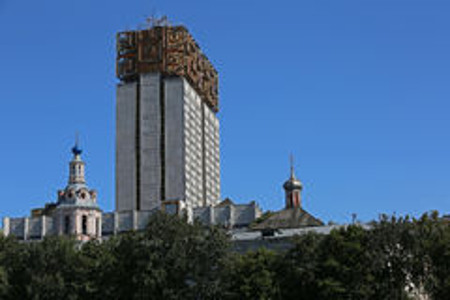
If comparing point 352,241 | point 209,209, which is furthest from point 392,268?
point 209,209

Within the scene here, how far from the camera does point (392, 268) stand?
76.4 meters

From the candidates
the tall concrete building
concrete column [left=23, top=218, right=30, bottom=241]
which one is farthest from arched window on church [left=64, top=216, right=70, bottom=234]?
the tall concrete building

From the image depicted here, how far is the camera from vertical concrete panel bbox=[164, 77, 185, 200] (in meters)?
174

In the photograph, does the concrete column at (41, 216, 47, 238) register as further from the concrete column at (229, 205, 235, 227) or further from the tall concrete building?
the concrete column at (229, 205, 235, 227)

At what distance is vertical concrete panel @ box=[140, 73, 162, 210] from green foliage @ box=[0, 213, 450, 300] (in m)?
87.0

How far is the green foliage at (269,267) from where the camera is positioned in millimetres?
75875

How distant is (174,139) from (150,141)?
507 centimetres

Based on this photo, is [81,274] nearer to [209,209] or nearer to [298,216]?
[298,216]

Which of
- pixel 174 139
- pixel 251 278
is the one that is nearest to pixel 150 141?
pixel 174 139

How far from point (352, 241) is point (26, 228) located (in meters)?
87.8

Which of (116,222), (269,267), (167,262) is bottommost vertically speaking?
(269,267)

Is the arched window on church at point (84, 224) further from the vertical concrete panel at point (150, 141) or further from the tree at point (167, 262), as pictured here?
the tree at point (167, 262)

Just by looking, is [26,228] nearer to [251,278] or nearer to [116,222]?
[116,222]

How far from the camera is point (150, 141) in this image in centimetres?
17700
